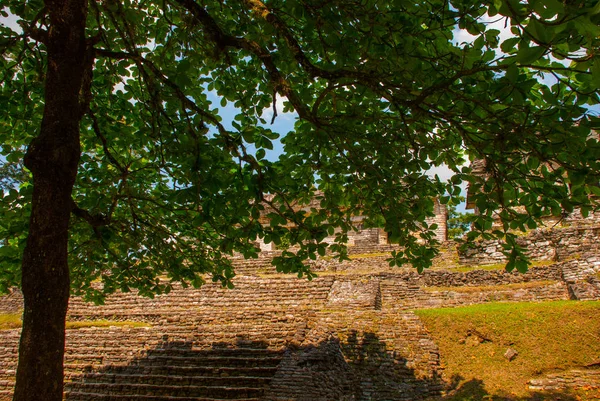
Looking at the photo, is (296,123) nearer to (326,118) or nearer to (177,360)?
(326,118)

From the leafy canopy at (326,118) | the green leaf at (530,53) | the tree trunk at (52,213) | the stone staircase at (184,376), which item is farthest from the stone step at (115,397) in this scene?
the green leaf at (530,53)

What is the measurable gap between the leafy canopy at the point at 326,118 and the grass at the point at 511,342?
4.13 metres

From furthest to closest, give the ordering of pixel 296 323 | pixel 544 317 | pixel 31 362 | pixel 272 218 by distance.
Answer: pixel 296 323
pixel 544 317
pixel 272 218
pixel 31 362

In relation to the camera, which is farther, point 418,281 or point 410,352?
point 418,281

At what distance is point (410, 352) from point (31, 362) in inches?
301

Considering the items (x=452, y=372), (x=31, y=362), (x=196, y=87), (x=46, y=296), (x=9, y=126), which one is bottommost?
(x=452, y=372)

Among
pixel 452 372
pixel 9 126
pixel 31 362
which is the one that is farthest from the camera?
pixel 452 372

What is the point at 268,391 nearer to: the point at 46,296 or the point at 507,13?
the point at 46,296

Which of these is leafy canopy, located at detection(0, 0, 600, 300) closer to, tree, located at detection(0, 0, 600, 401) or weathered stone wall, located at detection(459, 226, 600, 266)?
tree, located at detection(0, 0, 600, 401)

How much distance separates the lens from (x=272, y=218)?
4.28 m

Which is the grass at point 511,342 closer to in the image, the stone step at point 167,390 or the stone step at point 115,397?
the stone step at point 167,390

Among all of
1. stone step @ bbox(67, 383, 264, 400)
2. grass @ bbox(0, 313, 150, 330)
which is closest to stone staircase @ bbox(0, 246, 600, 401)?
stone step @ bbox(67, 383, 264, 400)

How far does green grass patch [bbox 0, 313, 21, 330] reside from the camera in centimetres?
1483

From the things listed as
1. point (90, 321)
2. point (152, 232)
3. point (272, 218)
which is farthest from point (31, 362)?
point (90, 321)
